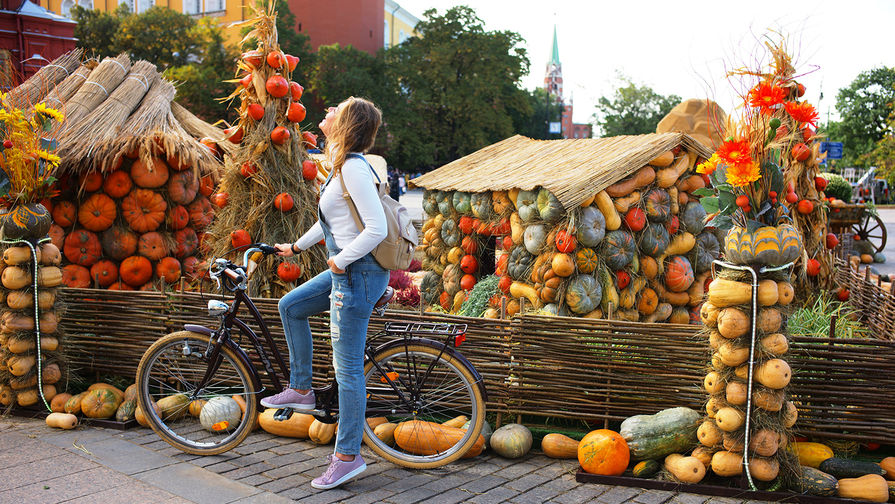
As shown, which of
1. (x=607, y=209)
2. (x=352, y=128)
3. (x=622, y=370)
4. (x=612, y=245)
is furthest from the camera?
(x=612, y=245)

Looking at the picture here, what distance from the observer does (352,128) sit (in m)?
3.60

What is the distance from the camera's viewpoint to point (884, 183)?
3559cm

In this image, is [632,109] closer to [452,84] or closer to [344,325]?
[452,84]

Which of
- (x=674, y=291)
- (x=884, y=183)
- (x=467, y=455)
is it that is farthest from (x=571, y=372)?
(x=884, y=183)

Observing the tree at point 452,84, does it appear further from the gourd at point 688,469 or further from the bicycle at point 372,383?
the gourd at point 688,469

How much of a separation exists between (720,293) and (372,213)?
182 cm

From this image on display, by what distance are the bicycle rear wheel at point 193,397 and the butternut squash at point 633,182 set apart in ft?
12.1

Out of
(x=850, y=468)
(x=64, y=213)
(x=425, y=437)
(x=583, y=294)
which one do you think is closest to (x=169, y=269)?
(x=64, y=213)

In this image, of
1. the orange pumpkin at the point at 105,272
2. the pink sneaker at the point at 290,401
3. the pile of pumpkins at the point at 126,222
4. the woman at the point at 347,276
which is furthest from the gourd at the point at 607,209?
the orange pumpkin at the point at 105,272

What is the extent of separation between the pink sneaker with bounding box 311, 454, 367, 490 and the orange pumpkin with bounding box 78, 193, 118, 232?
189 inches

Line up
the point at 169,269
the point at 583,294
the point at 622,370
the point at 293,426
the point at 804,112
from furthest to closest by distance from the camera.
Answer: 1. the point at 169,269
2. the point at 583,294
3. the point at 293,426
4. the point at 622,370
5. the point at 804,112

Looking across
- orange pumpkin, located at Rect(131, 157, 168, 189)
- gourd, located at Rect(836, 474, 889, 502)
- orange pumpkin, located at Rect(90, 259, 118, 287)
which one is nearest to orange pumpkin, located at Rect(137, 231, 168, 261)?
orange pumpkin, located at Rect(90, 259, 118, 287)

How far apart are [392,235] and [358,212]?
8.2 inches

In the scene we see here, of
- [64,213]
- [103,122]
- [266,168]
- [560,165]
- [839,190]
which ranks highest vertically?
[103,122]
